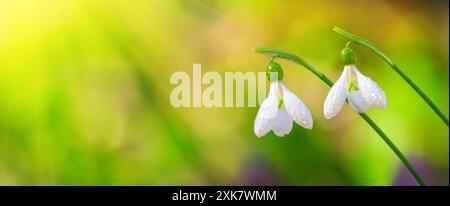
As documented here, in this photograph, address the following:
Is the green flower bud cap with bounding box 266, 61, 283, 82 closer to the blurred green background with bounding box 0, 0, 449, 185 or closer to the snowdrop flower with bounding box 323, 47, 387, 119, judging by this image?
the snowdrop flower with bounding box 323, 47, 387, 119

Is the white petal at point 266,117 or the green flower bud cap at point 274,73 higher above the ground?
the green flower bud cap at point 274,73

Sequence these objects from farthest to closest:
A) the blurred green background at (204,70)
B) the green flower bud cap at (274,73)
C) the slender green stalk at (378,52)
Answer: the blurred green background at (204,70), the green flower bud cap at (274,73), the slender green stalk at (378,52)

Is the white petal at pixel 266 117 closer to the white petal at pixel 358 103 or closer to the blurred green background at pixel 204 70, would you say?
the white petal at pixel 358 103

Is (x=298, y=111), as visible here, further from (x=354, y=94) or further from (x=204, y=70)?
(x=204, y=70)

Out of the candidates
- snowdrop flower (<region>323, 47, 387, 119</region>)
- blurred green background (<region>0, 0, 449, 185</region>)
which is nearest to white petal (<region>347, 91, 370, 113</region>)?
snowdrop flower (<region>323, 47, 387, 119</region>)

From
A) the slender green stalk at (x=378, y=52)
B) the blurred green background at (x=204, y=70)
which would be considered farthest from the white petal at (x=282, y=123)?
the blurred green background at (x=204, y=70)

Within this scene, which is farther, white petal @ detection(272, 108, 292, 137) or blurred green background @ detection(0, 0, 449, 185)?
blurred green background @ detection(0, 0, 449, 185)
